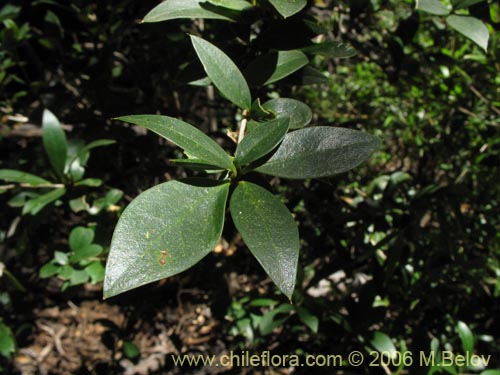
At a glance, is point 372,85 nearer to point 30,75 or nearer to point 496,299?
point 496,299

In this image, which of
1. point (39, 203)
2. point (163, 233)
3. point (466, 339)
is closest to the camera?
point (163, 233)

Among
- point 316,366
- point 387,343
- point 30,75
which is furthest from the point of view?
point 30,75

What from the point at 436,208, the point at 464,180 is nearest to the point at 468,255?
the point at 464,180

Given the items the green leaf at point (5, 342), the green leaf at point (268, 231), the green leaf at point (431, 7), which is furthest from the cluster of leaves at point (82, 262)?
the green leaf at point (431, 7)

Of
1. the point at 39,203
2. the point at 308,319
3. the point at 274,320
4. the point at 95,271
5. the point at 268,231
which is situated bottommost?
the point at 274,320

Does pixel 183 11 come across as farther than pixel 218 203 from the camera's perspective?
Yes

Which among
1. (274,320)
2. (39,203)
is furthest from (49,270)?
(274,320)

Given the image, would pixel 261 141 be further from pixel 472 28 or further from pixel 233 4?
pixel 472 28

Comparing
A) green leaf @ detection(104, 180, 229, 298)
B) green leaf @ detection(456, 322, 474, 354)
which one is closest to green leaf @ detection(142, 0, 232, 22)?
green leaf @ detection(104, 180, 229, 298)
